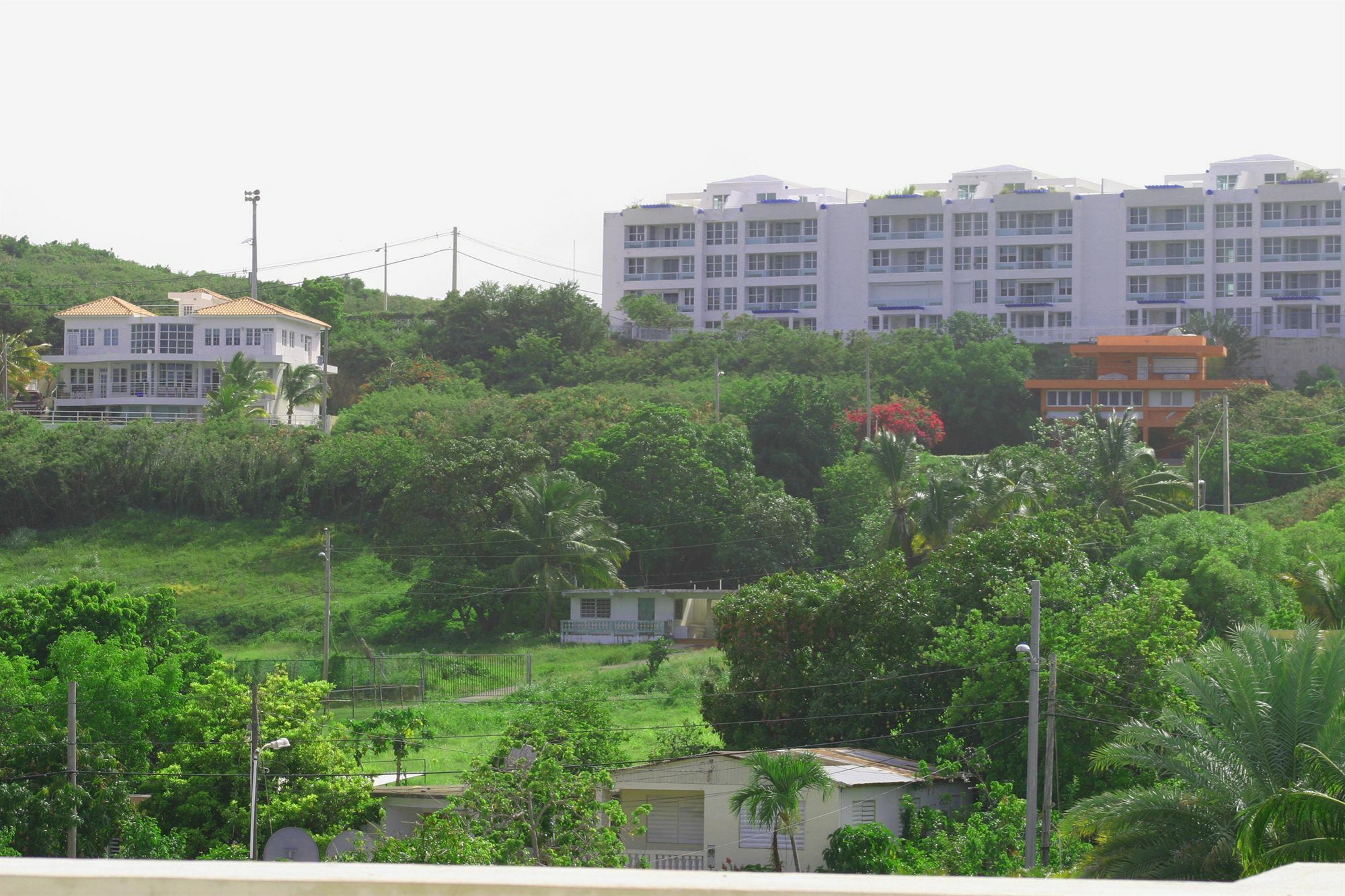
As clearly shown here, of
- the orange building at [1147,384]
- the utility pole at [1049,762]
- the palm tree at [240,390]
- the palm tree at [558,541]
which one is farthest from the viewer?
the orange building at [1147,384]

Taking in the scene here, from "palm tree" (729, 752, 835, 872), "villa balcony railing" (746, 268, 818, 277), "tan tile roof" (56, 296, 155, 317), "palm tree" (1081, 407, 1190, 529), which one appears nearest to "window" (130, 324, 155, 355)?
"tan tile roof" (56, 296, 155, 317)

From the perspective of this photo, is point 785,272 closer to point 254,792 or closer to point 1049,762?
point 1049,762

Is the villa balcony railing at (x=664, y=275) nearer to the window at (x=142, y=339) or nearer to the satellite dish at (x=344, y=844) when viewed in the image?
the window at (x=142, y=339)

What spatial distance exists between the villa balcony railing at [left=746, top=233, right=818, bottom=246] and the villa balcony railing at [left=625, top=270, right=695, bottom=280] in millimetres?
4961

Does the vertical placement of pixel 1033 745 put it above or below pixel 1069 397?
below

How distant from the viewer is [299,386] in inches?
3059

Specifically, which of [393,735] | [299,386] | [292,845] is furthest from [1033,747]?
[299,386]

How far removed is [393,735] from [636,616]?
23.2 meters

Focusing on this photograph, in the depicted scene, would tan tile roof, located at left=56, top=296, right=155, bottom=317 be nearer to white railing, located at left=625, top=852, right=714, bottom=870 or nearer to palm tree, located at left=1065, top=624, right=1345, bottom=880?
white railing, located at left=625, top=852, right=714, bottom=870

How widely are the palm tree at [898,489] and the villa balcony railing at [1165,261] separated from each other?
46013 millimetres

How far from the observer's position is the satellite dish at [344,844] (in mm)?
26516

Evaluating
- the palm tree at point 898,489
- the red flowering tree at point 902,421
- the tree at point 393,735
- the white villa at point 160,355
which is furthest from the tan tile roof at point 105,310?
the tree at point 393,735

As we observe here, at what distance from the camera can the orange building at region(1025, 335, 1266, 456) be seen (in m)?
77.7

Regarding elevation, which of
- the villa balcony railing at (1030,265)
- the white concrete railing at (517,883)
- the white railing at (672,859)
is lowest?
the white railing at (672,859)
